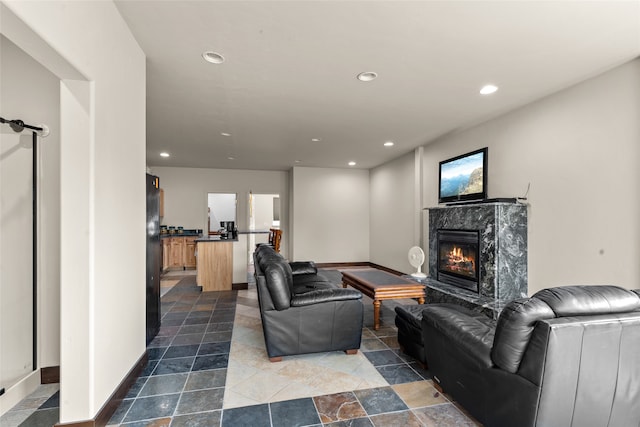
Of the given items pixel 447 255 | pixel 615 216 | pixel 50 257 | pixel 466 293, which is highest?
pixel 615 216

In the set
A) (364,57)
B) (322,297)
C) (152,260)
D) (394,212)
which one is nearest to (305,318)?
(322,297)

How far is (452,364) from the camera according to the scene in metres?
1.90

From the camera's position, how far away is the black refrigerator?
301 cm

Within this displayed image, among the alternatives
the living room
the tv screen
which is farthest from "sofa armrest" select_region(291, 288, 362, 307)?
the tv screen

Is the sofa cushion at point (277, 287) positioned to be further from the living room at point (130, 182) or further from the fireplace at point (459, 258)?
the fireplace at point (459, 258)

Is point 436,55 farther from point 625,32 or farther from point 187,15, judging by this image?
point 187,15

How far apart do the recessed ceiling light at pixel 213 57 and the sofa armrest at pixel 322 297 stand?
2.28 meters

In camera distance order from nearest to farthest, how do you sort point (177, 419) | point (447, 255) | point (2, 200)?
1. point (177, 419)
2. point (2, 200)
3. point (447, 255)

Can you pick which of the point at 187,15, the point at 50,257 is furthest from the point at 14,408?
the point at 187,15

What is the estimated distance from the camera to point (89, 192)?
1.66m

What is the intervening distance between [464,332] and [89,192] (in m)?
2.41

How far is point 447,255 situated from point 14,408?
16.3 ft

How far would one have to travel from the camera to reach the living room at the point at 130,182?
1631 millimetres

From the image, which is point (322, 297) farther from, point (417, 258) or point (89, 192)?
point (417, 258)
